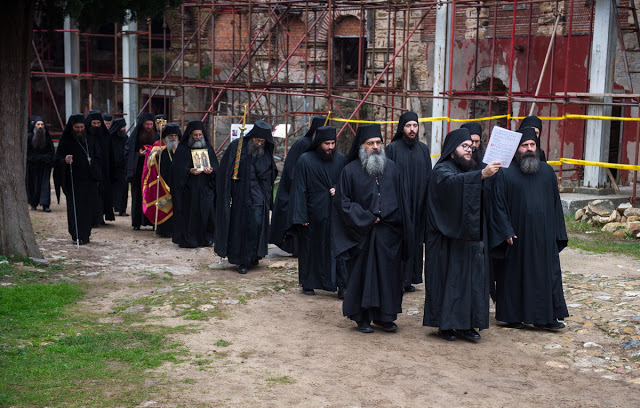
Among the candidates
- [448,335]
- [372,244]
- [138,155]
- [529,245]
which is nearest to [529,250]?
[529,245]

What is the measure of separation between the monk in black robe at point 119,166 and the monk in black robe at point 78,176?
1.62 m

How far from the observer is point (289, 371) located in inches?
245

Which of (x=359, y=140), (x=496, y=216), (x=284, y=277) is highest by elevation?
(x=359, y=140)

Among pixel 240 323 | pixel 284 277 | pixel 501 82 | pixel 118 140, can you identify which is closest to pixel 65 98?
pixel 118 140

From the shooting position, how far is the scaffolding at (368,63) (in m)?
17.0

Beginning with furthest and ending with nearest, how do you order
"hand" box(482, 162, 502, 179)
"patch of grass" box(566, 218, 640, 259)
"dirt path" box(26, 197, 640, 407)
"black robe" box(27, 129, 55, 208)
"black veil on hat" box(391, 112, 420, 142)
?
"black robe" box(27, 129, 55, 208) < "patch of grass" box(566, 218, 640, 259) < "black veil on hat" box(391, 112, 420, 142) < "hand" box(482, 162, 502, 179) < "dirt path" box(26, 197, 640, 407)

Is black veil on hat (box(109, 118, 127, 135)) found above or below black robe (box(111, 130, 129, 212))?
above

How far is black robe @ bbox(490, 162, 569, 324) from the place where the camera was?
7465mm

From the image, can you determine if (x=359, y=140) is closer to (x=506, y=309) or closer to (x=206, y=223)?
(x=506, y=309)

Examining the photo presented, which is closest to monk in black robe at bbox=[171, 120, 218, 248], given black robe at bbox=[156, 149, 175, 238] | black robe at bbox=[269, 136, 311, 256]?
black robe at bbox=[156, 149, 175, 238]

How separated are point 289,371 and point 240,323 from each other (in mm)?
1518

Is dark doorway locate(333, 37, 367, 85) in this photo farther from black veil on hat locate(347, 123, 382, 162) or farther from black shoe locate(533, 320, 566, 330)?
black shoe locate(533, 320, 566, 330)

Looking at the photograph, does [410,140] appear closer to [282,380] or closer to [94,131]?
[282,380]

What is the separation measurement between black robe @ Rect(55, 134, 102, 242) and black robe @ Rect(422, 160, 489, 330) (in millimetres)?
6150
